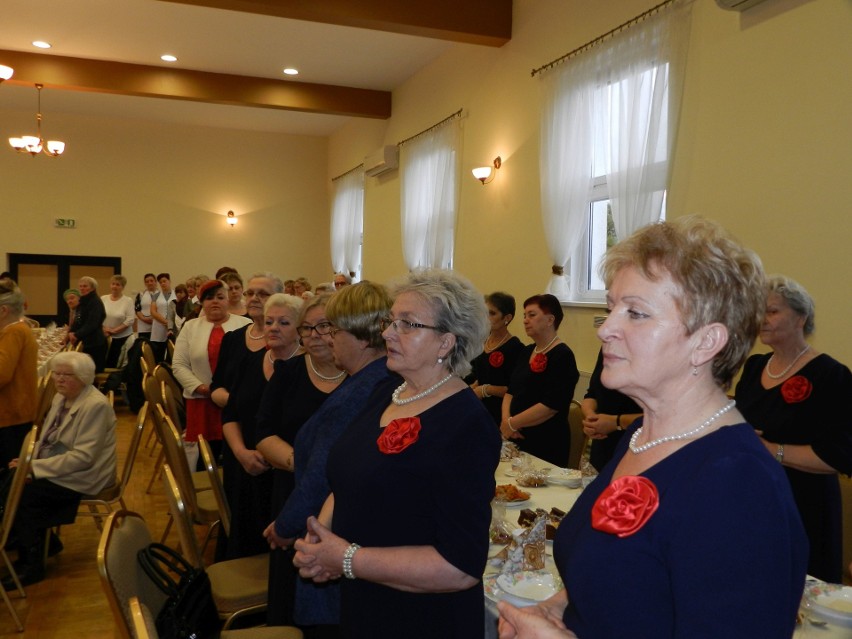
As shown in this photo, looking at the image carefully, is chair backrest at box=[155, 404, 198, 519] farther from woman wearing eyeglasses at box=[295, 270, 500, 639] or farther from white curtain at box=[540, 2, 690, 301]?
Result: white curtain at box=[540, 2, 690, 301]

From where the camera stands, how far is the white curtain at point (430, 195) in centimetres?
873

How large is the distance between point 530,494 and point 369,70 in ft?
26.7

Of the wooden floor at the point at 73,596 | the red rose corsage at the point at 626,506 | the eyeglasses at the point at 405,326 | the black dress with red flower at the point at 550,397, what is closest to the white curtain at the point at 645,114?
the black dress with red flower at the point at 550,397

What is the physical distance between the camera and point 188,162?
1341 cm

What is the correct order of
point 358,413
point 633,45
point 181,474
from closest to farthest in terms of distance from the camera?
point 358,413 → point 181,474 → point 633,45

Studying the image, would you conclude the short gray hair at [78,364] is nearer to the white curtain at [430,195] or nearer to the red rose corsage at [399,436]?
the red rose corsage at [399,436]

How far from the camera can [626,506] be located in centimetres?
110

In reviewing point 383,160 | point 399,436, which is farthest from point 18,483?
point 383,160

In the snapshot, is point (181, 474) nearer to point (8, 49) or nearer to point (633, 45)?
point (633, 45)

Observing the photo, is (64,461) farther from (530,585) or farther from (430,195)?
(430,195)

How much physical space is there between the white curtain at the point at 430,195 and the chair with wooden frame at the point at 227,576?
6.24m

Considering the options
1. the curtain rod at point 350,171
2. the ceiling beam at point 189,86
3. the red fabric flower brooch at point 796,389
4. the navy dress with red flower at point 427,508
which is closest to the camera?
the navy dress with red flower at point 427,508

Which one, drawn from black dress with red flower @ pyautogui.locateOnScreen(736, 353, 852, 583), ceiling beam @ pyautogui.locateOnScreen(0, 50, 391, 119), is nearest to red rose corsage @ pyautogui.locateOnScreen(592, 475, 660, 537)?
black dress with red flower @ pyautogui.locateOnScreen(736, 353, 852, 583)

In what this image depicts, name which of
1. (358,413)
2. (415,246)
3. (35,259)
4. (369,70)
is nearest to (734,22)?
(358,413)
